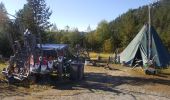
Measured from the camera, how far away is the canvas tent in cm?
3009

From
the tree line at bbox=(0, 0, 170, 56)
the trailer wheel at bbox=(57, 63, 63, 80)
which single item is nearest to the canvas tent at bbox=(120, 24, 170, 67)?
the tree line at bbox=(0, 0, 170, 56)

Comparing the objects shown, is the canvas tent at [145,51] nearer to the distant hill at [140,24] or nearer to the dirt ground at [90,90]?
the dirt ground at [90,90]

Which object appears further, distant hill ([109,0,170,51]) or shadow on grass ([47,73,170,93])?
distant hill ([109,0,170,51])

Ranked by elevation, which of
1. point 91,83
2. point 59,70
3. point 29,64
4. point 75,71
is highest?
point 29,64

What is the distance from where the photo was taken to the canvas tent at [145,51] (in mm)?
30094

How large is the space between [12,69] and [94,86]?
14.2 ft

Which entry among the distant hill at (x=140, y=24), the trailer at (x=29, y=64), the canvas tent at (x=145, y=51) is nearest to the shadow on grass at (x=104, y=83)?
the trailer at (x=29, y=64)

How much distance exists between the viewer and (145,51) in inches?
1216

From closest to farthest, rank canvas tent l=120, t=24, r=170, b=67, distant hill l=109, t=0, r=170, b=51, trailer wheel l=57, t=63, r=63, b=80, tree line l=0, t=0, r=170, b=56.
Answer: trailer wheel l=57, t=63, r=63, b=80 < canvas tent l=120, t=24, r=170, b=67 < tree line l=0, t=0, r=170, b=56 < distant hill l=109, t=0, r=170, b=51

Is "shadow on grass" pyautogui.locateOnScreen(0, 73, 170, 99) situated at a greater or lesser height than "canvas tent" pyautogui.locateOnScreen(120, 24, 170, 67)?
lesser

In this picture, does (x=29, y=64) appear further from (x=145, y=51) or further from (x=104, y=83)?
(x=145, y=51)

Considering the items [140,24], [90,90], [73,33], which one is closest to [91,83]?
[90,90]

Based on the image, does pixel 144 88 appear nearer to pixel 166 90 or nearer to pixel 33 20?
pixel 166 90

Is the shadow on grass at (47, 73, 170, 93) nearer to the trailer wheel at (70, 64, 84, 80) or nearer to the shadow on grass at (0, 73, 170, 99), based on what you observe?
the shadow on grass at (0, 73, 170, 99)
